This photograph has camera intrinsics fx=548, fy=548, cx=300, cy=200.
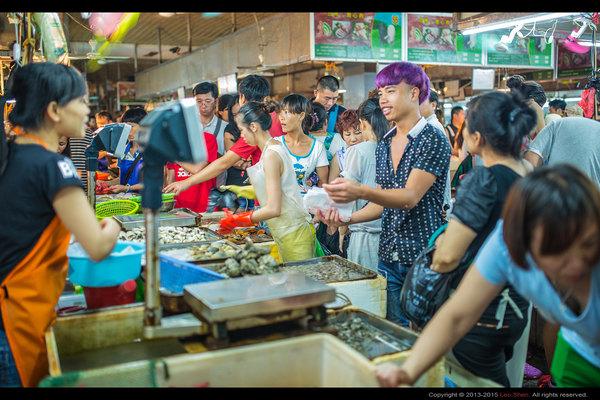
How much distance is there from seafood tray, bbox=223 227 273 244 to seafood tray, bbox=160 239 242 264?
0.99ft

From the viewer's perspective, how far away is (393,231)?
305cm

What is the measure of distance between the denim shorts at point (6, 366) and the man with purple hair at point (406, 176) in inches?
68.8

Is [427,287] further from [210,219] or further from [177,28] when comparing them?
[177,28]

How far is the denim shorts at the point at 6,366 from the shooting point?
6.25ft

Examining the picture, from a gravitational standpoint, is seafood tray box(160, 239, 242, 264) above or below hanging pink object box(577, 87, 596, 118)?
below

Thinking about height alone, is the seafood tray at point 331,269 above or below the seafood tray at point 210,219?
below

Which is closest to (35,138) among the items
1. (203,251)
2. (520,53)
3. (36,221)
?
(36,221)

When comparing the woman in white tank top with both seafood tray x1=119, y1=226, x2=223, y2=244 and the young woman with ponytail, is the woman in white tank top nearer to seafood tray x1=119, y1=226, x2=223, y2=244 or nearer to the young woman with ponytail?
seafood tray x1=119, y1=226, x2=223, y2=244

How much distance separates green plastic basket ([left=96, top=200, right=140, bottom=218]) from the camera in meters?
4.29

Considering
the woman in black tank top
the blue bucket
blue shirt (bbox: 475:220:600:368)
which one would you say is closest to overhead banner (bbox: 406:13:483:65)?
the woman in black tank top

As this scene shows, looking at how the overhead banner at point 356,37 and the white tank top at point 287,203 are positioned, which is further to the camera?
the overhead banner at point 356,37

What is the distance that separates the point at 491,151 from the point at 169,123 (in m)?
1.27

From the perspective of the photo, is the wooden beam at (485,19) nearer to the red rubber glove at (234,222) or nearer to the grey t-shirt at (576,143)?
the grey t-shirt at (576,143)

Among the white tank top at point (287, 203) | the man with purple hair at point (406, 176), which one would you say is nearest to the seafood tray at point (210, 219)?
the white tank top at point (287, 203)
